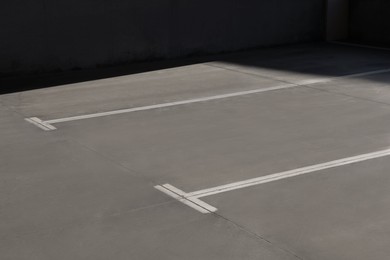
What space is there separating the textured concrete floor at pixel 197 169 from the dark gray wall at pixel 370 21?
2774 millimetres

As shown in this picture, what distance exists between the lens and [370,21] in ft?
48.0

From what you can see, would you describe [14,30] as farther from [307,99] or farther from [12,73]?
[307,99]

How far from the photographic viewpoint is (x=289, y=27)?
14719mm

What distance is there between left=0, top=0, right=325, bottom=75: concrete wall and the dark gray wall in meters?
0.68

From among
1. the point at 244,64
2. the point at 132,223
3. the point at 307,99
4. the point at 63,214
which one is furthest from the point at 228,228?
the point at 244,64

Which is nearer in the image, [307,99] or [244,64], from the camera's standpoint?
[307,99]

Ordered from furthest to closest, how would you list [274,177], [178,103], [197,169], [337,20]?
[337,20] < [178,103] < [197,169] < [274,177]

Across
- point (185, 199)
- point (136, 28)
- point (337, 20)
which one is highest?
point (136, 28)

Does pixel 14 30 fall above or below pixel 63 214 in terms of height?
above

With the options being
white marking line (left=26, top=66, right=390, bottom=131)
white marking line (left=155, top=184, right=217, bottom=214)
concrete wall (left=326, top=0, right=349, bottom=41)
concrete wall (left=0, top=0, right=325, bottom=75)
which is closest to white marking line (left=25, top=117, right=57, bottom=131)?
white marking line (left=26, top=66, right=390, bottom=131)

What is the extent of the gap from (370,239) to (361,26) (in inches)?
393

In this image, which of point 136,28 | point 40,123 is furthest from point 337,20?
point 40,123

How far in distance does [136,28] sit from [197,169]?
20.6 feet

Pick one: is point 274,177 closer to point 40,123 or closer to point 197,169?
point 197,169
